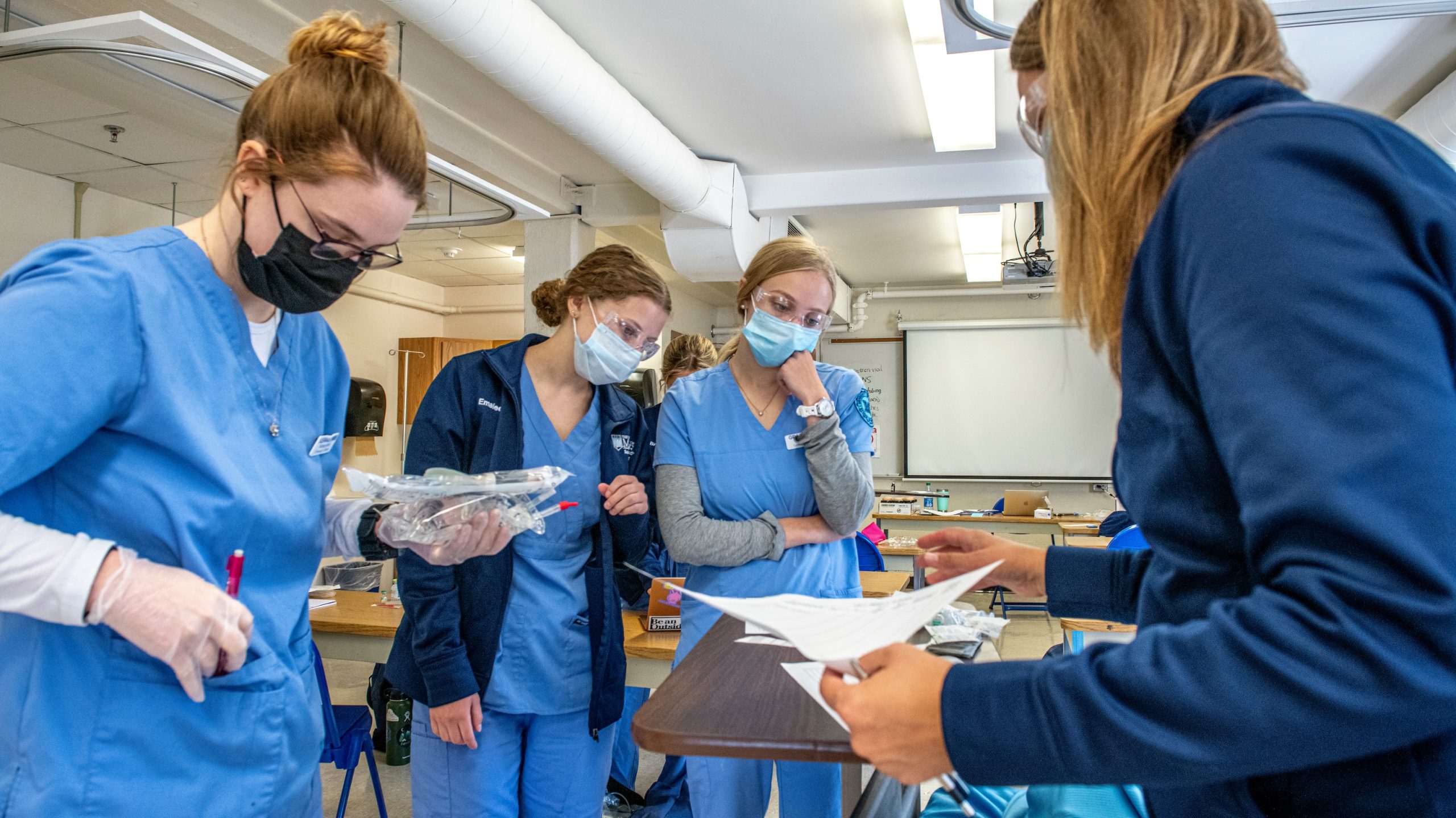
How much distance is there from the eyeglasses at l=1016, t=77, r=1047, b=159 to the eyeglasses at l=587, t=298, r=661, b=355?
1161 mm

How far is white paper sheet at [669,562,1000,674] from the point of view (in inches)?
25.5

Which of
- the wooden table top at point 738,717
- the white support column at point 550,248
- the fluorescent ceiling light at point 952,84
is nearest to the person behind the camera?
the wooden table top at point 738,717

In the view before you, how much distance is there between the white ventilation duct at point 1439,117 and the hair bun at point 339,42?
475 centimetres

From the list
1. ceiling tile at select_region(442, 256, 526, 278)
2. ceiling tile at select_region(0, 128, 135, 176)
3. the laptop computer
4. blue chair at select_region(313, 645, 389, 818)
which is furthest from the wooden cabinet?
blue chair at select_region(313, 645, 389, 818)

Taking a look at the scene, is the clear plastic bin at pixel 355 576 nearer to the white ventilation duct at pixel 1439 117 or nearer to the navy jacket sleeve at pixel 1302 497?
the navy jacket sleeve at pixel 1302 497

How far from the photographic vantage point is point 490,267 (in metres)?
7.72

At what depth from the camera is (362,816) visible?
→ 10.6ft

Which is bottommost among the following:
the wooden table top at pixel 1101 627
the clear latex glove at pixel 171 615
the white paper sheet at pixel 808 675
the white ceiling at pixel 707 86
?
the wooden table top at pixel 1101 627

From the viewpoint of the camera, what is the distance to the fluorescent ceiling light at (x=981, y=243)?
6.20m

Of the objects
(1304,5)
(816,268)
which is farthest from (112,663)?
(1304,5)

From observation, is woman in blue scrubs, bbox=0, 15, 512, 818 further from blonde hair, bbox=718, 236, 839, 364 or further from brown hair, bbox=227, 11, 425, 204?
blonde hair, bbox=718, 236, 839, 364

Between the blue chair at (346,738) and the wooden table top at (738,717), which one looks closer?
the wooden table top at (738,717)

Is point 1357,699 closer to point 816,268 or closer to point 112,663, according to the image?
point 112,663

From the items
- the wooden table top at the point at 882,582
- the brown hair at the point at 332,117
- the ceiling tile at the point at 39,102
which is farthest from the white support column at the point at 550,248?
the brown hair at the point at 332,117
